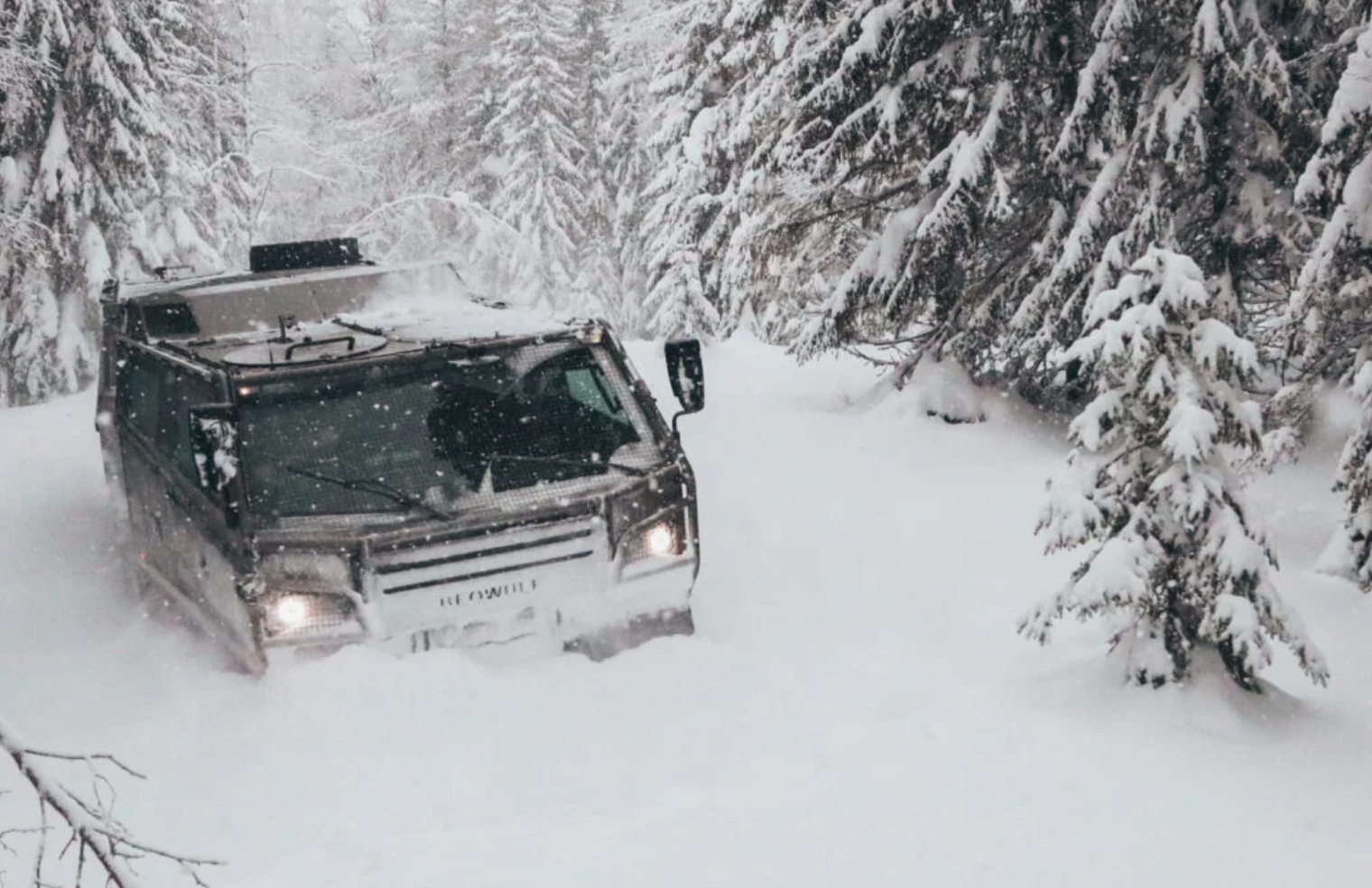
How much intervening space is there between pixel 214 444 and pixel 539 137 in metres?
27.2

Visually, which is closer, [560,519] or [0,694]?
[560,519]

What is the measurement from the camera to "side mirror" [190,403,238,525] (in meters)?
5.12

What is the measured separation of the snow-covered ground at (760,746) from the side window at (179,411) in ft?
3.55

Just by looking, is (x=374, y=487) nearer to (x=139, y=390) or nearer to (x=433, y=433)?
(x=433, y=433)

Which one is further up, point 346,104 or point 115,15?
point 115,15

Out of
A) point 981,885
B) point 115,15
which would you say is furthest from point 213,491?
point 115,15

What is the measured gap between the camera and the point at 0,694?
20.9ft

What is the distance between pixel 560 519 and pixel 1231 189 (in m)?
7.08

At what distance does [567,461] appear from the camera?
593cm

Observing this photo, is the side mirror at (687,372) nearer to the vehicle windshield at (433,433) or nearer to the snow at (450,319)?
the vehicle windshield at (433,433)

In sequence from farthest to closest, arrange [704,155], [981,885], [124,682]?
[704,155] < [124,682] < [981,885]

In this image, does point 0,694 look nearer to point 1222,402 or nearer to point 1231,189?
point 1222,402

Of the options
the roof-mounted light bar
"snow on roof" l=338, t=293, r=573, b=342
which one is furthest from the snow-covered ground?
the roof-mounted light bar

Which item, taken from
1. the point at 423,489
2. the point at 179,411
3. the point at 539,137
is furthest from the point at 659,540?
the point at 539,137
